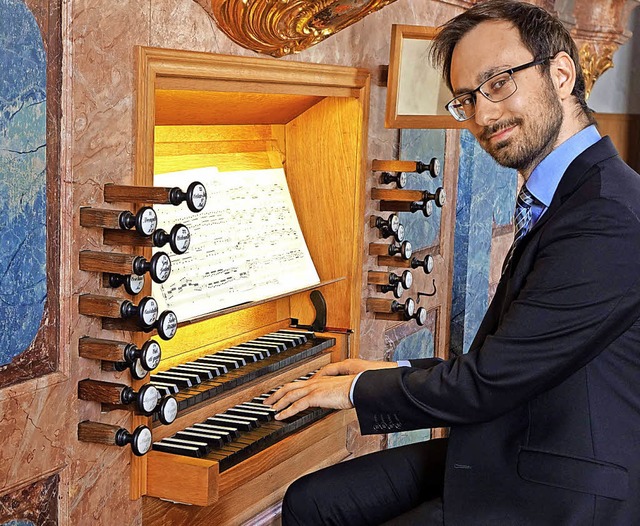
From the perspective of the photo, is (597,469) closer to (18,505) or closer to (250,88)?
Result: (18,505)

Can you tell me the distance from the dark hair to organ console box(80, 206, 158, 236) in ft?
2.76

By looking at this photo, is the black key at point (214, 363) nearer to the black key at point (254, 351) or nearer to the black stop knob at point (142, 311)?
the black key at point (254, 351)

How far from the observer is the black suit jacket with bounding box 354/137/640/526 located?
72.9 inches

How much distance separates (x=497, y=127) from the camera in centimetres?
217

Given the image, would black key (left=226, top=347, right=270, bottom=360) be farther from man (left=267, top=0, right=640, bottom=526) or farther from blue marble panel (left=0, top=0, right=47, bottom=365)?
blue marble panel (left=0, top=0, right=47, bottom=365)

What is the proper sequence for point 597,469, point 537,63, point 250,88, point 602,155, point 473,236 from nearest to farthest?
point 597,469
point 602,155
point 537,63
point 250,88
point 473,236

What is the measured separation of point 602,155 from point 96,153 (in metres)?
1.07

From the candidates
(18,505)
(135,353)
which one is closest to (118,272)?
(135,353)

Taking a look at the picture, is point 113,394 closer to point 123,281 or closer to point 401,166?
point 123,281

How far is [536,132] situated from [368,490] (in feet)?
2.99

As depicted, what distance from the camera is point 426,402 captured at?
2.01m

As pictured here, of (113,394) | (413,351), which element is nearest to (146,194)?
(113,394)

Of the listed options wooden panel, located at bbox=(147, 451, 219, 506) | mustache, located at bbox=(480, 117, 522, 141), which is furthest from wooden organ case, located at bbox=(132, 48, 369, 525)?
mustache, located at bbox=(480, 117, 522, 141)

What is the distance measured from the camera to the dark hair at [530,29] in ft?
7.07
